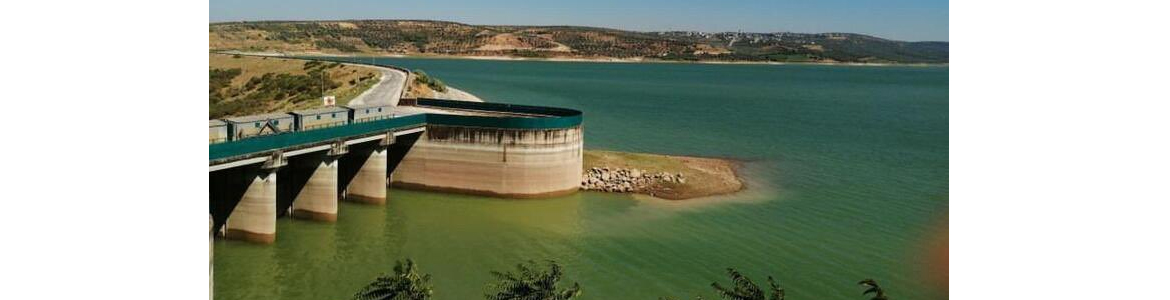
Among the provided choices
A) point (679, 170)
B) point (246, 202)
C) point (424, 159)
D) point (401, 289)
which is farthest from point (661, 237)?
point (401, 289)

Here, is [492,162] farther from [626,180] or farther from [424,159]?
[626,180]

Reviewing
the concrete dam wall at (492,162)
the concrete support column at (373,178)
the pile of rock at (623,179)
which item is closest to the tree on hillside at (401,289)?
the concrete support column at (373,178)

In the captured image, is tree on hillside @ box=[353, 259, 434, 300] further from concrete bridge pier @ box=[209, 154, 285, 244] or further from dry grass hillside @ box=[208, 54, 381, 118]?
dry grass hillside @ box=[208, 54, 381, 118]

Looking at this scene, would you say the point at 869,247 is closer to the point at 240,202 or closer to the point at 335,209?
the point at 335,209

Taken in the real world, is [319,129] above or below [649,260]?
above

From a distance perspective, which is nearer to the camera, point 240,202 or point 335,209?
point 240,202

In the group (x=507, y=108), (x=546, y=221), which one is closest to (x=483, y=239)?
(x=546, y=221)

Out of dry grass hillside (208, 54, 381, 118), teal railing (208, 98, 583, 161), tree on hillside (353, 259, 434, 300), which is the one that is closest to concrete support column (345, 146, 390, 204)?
teal railing (208, 98, 583, 161)
